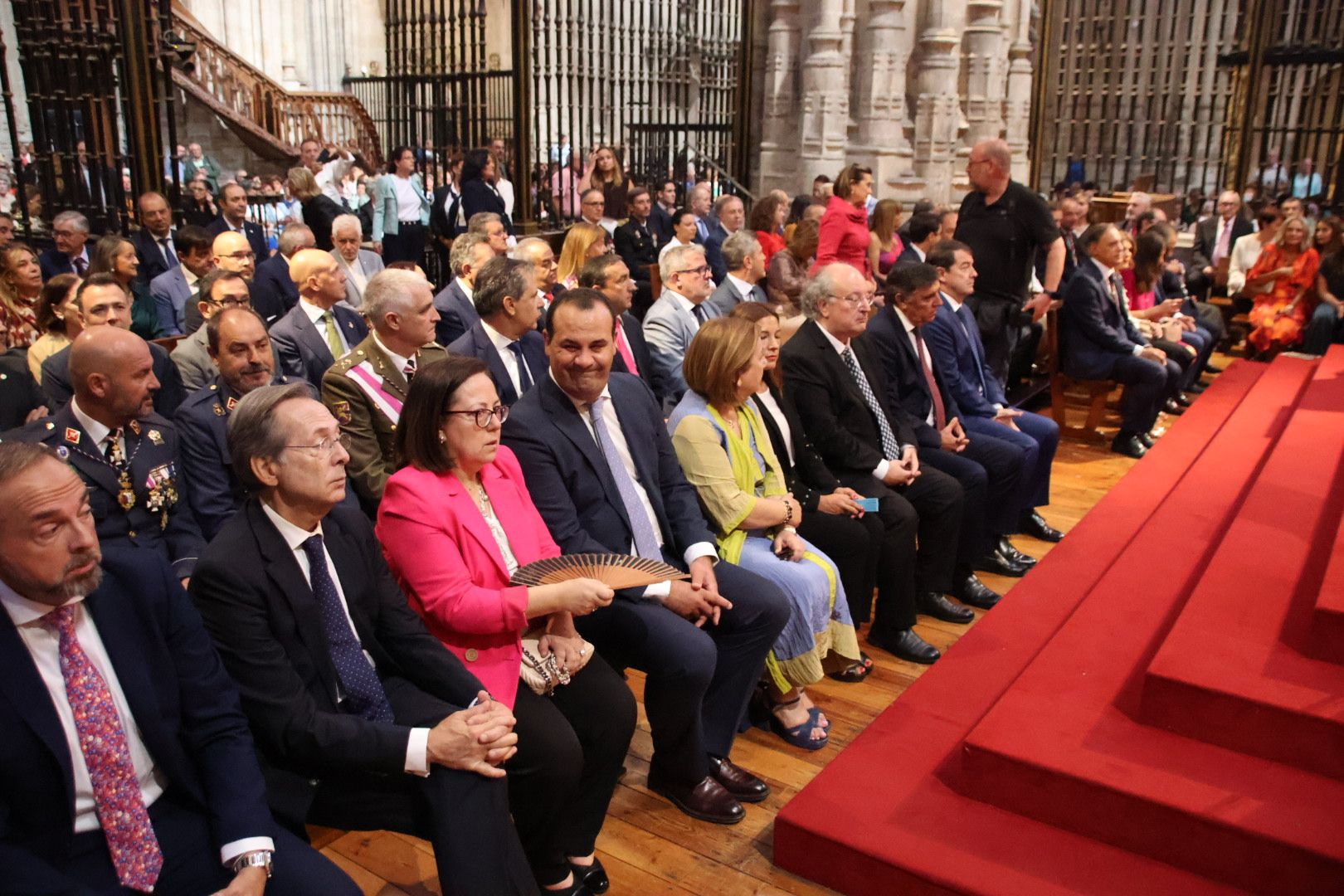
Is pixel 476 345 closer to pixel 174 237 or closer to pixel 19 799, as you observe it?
pixel 19 799

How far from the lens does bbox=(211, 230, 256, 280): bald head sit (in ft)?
16.1

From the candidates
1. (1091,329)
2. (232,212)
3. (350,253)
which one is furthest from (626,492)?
(232,212)

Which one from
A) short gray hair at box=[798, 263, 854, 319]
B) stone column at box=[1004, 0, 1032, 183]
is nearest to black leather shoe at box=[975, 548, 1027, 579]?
short gray hair at box=[798, 263, 854, 319]

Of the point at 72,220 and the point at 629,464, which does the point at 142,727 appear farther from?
the point at 72,220

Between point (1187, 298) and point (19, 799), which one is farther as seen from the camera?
point (1187, 298)

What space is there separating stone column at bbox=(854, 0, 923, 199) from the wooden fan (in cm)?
746

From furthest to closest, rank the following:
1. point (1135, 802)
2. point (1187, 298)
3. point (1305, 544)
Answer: point (1187, 298) < point (1305, 544) < point (1135, 802)

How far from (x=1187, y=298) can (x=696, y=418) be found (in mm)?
5959

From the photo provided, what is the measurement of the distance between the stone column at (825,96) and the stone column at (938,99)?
2.14ft

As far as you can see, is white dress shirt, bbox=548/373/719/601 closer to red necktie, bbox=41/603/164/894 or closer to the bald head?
red necktie, bbox=41/603/164/894

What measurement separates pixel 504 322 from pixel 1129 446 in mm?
3915

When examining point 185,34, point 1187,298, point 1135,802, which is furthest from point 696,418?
point 185,34

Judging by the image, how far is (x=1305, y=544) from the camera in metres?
3.54

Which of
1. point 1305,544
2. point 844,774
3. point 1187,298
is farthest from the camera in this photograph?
point 1187,298
